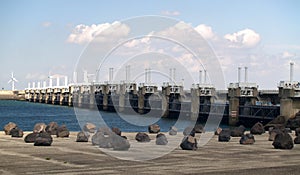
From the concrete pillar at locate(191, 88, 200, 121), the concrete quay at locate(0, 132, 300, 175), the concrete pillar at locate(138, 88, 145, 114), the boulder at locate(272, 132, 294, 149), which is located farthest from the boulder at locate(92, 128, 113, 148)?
the concrete pillar at locate(138, 88, 145, 114)

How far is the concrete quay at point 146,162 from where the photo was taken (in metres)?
28.8

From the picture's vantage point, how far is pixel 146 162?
108ft

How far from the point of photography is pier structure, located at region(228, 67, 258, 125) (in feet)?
393

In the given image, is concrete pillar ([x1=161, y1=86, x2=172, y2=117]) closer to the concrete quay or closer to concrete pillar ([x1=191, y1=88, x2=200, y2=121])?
concrete pillar ([x1=191, y1=88, x2=200, y2=121])

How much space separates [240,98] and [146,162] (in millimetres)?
97809

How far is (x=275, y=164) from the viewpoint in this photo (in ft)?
109

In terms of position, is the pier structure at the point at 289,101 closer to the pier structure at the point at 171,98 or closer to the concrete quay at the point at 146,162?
the pier structure at the point at 171,98

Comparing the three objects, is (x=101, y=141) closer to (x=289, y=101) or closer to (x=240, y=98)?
(x=289, y=101)

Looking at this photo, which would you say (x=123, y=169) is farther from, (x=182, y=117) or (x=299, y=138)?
(x=182, y=117)

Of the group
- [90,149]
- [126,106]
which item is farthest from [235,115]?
[90,149]

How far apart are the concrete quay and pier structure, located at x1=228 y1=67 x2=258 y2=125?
76043 millimetres

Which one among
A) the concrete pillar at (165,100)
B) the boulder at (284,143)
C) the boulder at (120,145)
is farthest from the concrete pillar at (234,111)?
the boulder at (120,145)

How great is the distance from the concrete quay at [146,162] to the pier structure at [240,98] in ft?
249

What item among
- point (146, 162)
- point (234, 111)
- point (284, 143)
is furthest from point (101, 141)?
point (234, 111)
